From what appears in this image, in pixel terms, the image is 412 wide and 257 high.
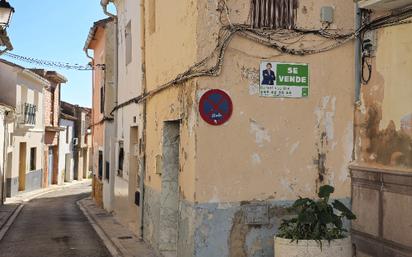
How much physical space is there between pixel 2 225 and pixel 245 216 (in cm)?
1043

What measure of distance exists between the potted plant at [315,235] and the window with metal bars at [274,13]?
2323 mm

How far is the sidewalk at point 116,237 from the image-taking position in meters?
9.78

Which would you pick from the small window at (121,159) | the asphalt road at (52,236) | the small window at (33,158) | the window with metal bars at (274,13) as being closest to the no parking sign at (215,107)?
the window with metal bars at (274,13)

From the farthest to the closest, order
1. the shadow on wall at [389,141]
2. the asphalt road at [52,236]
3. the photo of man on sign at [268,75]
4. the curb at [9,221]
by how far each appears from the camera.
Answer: the curb at [9,221] < the asphalt road at [52,236] < the photo of man on sign at [268,75] < the shadow on wall at [389,141]

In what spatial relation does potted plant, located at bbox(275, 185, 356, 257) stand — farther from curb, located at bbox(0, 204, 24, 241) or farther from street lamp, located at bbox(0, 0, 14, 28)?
curb, located at bbox(0, 204, 24, 241)

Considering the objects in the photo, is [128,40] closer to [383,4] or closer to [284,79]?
[284,79]

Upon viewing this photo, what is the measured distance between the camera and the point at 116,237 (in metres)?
11.8

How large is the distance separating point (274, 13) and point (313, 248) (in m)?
3.14

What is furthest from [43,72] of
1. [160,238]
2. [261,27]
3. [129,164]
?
[261,27]

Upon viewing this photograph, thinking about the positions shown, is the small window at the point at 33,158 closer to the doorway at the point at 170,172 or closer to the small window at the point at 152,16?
the small window at the point at 152,16

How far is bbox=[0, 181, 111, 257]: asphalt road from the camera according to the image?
33.6 feet

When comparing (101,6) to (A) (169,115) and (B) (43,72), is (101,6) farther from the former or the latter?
(B) (43,72)

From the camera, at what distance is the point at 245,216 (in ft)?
22.0

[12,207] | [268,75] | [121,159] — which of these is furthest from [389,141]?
[12,207]
